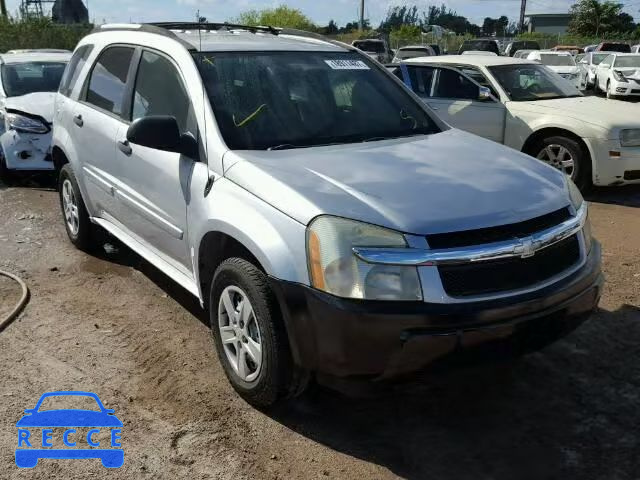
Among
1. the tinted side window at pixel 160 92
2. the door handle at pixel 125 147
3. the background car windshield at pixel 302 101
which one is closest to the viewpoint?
the background car windshield at pixel 302 101

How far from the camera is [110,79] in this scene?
474cm

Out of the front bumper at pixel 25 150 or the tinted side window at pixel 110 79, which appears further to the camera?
the front bumper at pixel 25 150

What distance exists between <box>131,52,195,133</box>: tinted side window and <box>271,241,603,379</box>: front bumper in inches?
56.6

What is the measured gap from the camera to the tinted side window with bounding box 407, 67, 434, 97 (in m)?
8.98

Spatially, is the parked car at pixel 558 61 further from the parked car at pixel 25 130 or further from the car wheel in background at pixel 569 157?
the parked car at pixel 25 130

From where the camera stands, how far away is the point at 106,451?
3.04 meters

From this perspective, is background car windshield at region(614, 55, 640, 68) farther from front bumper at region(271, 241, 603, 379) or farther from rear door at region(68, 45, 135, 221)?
front bumper at region(271, 241, 603, 379)

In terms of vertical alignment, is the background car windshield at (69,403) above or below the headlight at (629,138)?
below

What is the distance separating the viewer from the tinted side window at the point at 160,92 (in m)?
3.81

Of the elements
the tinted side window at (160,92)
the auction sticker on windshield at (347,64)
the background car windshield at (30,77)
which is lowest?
the background car windshield at (30,77)

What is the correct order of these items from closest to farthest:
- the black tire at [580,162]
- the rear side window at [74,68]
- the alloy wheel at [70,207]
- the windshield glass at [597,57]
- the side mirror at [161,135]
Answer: the side mirror at [161,135], the rear side window at [74,68], the alloy wheel at [70,207], the black tire at [580,162], the windshield glass at [597,57]

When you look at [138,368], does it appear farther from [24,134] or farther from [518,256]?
[24,134]

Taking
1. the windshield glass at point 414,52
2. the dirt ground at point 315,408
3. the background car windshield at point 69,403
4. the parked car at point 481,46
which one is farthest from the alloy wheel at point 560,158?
the parked car at point 481,46

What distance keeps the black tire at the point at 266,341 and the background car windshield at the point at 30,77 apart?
6991 mm
